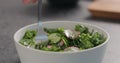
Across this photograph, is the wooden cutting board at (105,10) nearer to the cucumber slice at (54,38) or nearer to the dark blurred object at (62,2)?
the dark blurred object at (62,2)

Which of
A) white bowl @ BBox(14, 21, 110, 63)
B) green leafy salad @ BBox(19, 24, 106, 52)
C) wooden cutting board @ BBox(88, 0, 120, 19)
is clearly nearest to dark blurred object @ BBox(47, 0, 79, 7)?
wooden cutting board @ BBox(88, 0, 120, 19)

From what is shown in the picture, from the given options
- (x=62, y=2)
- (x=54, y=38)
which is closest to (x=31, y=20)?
(x=62, y=2)

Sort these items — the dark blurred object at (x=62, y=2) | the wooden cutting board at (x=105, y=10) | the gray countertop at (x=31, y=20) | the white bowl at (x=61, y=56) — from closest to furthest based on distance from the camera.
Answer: the white bowl at (x=61, y=56)
the gray countertop at (x=31, y=20)
the wooden cutting board at (x=105, y=10)
the dark blurred object at (x=62, y=2)

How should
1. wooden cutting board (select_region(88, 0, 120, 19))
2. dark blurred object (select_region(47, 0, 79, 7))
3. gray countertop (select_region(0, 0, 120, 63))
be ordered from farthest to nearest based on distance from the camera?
dark blurred object (select_region(47, 0, 79, 7)), wooden cutting board (select_region(88, 0, 120, 19)), gray countertop (select_region(0, 0, 120, 63))

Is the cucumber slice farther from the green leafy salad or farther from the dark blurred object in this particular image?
the dark blurred object

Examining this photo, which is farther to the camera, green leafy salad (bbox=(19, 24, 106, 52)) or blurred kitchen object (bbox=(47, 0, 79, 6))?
blurred kitchen object (bbox=(47, 0, 79, 6))

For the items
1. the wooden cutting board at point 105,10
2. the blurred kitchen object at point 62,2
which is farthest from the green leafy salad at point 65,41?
the blurred kitchen object at point 62,2

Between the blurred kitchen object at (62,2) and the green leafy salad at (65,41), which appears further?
the blurred kitchen object at (62,2)
